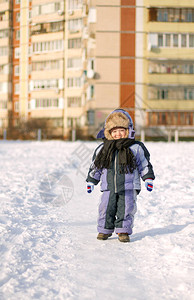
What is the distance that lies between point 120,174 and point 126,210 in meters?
0.36

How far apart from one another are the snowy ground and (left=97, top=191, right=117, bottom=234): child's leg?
142 millimetres

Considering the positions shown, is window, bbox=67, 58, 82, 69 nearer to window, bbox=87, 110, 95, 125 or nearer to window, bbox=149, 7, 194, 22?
window, bbox=87, 110, 95, 125

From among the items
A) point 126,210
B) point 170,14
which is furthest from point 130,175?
point 170,14

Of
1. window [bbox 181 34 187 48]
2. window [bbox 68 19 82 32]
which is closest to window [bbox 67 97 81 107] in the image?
window [bbox 68 19 82 32]

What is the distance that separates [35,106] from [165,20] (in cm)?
1688

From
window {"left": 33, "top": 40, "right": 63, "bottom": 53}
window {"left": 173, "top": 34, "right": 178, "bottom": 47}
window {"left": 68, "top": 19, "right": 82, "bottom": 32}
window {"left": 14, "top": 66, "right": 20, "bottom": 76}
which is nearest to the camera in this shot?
window {"left": 173, "top": 34, "right": 178, "bottom": 47}

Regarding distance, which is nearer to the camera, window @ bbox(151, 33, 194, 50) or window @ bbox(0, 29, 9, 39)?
window @ bbox(151, 33, 194, 50)

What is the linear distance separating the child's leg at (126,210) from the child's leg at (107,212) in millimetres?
61

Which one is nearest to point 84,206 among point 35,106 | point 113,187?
point 113,187

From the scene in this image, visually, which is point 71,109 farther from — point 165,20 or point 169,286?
point 169,286

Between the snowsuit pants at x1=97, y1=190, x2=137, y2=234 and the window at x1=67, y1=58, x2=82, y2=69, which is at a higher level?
the window at x1=67, y1=58, x2=82, y2=69

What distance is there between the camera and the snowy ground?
2713 millimetres

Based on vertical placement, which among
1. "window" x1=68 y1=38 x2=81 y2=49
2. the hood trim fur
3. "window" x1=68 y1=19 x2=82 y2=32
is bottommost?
the hood trim fur

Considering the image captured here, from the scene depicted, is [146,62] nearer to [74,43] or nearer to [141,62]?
[141,62]
